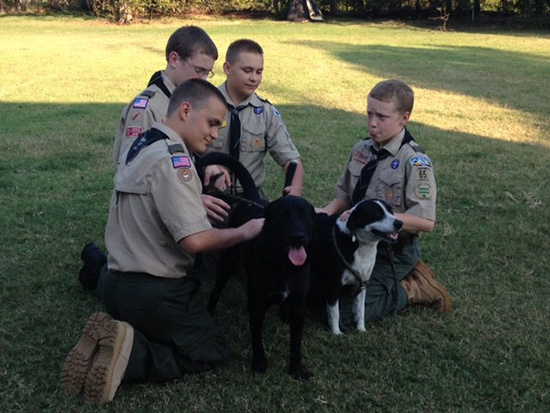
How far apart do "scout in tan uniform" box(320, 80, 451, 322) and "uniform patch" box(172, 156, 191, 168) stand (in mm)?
1503

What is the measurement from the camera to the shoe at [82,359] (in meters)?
3.12

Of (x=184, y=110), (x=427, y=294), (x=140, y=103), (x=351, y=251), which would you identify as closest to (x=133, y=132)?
(x=140, y=103)

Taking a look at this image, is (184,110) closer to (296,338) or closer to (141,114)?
(141,114)

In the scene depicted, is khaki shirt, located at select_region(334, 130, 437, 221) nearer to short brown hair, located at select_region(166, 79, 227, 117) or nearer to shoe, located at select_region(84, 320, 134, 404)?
short brown hair, located at select_region(166, 79, 227, 117)

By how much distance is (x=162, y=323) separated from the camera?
11.0 ft

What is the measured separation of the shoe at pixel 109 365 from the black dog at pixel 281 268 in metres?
0.73

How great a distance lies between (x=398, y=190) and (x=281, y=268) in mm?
1268

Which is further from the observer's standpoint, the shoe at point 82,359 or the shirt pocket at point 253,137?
the shirt pocket at point 253,137

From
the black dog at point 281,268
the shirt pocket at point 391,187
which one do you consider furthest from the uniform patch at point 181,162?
the shirt pocket at point 391,187

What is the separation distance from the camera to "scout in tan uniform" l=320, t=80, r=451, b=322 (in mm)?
3992

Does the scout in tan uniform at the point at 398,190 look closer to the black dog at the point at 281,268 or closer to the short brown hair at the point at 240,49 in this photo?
the black dog at the point at 281,268

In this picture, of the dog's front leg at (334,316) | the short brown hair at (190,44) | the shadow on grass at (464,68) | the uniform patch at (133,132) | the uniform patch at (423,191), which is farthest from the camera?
the shadow on grass at (464,68)

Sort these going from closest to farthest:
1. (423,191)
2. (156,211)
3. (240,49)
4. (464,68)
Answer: (156,211), (423,191), (240,49), (464,68)

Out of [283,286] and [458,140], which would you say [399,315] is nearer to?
[283,286]
